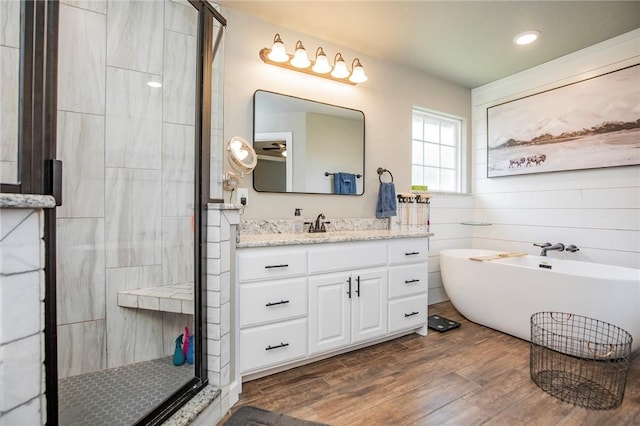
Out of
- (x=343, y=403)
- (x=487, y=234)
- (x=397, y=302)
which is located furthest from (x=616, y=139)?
(x=343, y=403)

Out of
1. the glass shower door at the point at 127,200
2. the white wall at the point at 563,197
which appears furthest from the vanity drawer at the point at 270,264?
the white wall at the point at 563,197

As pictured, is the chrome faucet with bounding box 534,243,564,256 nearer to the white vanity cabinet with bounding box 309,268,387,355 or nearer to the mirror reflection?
the white vanity cabinet with bounding box 309,268,387,355

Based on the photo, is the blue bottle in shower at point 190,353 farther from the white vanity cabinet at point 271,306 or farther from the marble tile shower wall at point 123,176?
the white vanity cabinet at point 271,306

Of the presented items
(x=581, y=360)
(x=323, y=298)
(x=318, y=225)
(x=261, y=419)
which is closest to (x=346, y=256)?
(x=323, y=298)

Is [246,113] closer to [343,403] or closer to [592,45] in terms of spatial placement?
[343,403]

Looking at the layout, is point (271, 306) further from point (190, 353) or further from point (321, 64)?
point (321, 64)

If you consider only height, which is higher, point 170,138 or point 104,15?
point 104,15

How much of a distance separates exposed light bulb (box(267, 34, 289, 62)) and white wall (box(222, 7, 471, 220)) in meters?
0.10

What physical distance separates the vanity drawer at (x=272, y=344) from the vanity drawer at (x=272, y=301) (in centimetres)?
5

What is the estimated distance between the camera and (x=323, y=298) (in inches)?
75.6

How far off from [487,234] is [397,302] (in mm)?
1751

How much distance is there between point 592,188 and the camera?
8.29 ft

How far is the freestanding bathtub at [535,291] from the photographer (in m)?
1.82

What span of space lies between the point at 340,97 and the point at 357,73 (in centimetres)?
24
